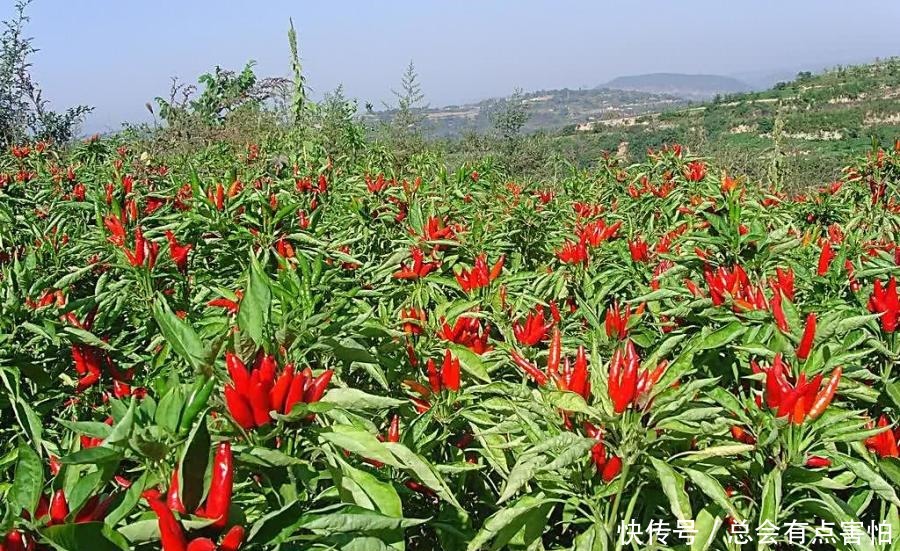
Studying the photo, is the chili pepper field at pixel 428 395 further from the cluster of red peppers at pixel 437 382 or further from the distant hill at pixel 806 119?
the distant hill at pixel 806 119

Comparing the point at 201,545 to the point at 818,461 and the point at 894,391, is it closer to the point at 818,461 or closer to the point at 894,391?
the point at 818,461

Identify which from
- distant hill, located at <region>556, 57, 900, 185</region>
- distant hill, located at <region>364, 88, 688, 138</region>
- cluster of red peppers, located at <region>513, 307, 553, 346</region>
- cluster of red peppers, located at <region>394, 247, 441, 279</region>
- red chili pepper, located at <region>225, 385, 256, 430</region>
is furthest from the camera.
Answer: distant hill, located at <region>364, 88, 688, 138</region>

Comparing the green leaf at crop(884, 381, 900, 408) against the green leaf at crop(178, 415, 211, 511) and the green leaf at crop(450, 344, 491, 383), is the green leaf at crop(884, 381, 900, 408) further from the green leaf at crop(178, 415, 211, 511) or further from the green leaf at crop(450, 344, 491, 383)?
the green leaf at crop(178, 415, 211, 511)

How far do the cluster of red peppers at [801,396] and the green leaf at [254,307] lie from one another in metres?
0.88

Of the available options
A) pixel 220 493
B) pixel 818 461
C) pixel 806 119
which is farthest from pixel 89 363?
pixel 806 119

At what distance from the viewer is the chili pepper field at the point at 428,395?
984 mm

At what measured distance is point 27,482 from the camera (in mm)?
944

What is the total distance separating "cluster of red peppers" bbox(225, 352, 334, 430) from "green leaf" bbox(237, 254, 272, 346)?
0.06 meters

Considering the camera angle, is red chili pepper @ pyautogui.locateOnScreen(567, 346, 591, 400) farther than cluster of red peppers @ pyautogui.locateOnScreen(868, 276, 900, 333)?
No

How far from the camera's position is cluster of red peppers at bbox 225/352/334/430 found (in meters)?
1.08

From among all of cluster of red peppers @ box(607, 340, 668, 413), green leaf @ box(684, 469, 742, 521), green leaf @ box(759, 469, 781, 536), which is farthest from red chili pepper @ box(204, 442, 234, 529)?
green leaf @ box(759, 469, 781, 536)

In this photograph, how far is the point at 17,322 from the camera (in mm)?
1824

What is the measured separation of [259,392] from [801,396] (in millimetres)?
891

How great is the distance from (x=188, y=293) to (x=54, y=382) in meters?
0.69
